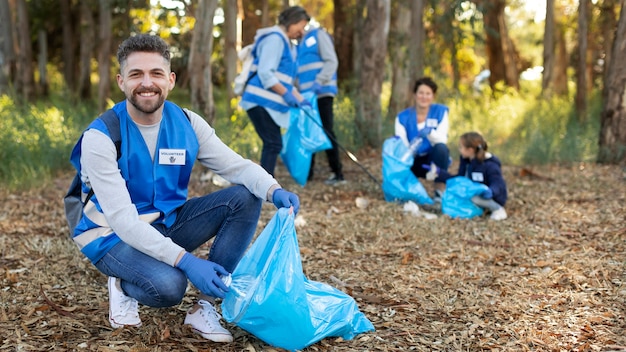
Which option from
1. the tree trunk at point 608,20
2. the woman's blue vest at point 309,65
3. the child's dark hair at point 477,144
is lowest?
the child's dark hair at point 477,144

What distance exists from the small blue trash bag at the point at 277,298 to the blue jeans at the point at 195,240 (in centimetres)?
16

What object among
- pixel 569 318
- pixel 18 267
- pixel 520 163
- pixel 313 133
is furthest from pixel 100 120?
pixel 520 163

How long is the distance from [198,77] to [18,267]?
11.2ft

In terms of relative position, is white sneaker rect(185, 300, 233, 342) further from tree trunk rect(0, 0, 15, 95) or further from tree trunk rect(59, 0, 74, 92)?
tree trunk rect(59, 0, 74, 92)

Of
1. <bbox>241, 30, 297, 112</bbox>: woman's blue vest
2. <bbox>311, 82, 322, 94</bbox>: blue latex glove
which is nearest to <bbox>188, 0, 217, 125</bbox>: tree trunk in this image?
<bbox>311, 82, 322, 94</bbox>: blue latex glove

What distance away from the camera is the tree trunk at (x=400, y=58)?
32.4 feet

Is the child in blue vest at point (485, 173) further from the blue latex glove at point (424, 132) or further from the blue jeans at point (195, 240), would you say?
the blue jeans at point (195, 240)

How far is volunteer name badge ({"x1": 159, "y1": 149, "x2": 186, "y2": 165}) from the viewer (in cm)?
282

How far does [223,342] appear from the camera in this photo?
2881 mm

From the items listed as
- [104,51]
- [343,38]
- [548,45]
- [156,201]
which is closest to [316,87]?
[156,201]

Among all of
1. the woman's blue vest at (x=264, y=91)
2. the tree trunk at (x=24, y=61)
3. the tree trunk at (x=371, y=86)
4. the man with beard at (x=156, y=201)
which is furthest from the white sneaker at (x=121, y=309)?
the tree trunk at (x=24, y=61)

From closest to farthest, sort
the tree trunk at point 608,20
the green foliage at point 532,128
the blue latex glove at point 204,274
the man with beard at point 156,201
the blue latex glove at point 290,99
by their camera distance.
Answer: the blue latex glove at point 204,274 < the man with beard at point 156,201 < the blue latex glove at point 290,99 < the green foliage at point 532,128 < the tree trunk at point 608,20

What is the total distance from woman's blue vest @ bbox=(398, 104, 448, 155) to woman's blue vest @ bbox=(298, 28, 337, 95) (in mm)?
933

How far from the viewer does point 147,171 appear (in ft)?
9.25
